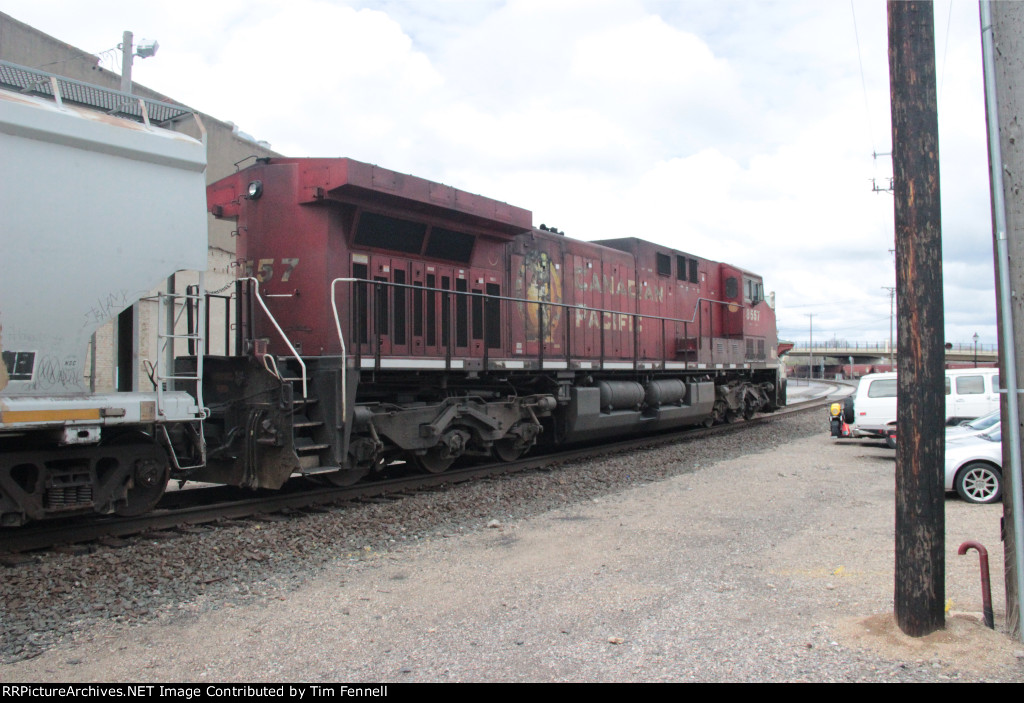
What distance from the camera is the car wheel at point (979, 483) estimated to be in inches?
314

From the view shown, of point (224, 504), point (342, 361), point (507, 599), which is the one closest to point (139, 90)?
point (342, 361)

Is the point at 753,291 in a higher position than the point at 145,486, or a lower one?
higher

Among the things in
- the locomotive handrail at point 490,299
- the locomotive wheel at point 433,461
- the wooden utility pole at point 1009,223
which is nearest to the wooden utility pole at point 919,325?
the wooden utility pole at point 1009,223

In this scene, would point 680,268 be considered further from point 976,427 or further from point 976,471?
point 976,471

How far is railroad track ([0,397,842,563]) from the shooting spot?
5602 mm

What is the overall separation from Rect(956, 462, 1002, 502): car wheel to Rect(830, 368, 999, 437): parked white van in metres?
4.44

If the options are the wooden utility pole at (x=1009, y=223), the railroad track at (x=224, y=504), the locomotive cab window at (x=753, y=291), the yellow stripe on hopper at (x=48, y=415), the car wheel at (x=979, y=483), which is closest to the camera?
the wooden utility pole at (x=1009, y=223)

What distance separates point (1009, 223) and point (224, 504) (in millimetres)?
6705

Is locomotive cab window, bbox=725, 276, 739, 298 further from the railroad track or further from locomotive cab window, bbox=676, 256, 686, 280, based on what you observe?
the railroad track

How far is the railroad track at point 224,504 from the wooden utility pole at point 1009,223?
18.6 ft

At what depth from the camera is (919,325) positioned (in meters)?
3.69

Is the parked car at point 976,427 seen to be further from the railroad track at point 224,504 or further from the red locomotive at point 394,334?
the railroad track at point 224,504

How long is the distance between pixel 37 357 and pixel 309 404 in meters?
2.60
